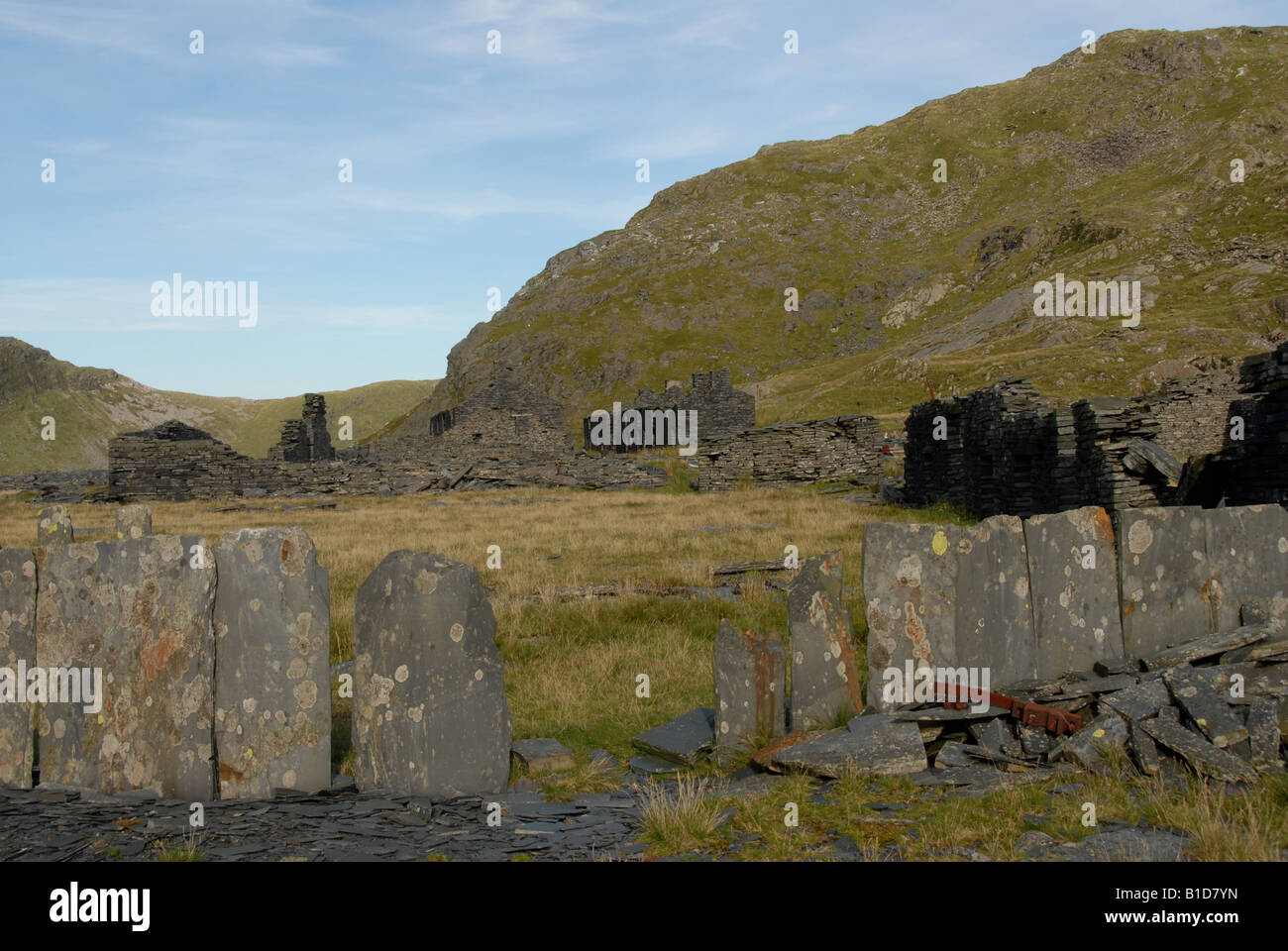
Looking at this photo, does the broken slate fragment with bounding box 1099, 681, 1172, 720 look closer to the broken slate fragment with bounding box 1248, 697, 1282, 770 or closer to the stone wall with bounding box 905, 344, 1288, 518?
the broken slate fragment with bounding box 1248, 697, 1282, 770

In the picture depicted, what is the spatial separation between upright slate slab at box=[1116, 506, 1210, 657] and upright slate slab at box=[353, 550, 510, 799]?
489 cm

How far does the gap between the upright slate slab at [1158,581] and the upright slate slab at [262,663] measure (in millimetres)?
5863

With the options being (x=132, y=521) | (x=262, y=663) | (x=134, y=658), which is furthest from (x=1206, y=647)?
(x=132, y=521)

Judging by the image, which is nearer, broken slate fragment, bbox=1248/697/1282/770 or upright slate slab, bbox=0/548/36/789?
broken slate fragment, bbox=1248/697/1282/770

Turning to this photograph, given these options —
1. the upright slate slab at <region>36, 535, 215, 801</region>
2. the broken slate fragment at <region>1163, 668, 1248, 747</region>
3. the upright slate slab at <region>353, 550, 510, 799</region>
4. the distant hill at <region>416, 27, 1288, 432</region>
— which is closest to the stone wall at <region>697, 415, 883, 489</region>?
the distant hill at <region>416, 27, 1288, 432</region>

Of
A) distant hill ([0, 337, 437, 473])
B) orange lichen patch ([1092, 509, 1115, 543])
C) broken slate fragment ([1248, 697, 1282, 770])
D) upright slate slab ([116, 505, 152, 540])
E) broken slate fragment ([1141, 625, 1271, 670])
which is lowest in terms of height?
broken slate fragment ([1248, 697, 1282, 770])

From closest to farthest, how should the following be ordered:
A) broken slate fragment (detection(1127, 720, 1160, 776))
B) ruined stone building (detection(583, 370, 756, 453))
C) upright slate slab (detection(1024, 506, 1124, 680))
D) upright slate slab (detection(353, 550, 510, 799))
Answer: broken slate fragment (detection(1127, 720, 1160, 776)) → upright slate slab (detection(353, 550, 510, 799)) → upright slate slab (detection(1024, 506, 1124, 680)) → ruined stone building (detection(583, 370, 756, 453))

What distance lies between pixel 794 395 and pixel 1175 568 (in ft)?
Result: 198

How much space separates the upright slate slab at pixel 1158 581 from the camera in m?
Answer: 7.07

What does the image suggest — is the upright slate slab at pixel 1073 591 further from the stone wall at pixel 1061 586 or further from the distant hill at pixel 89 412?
the distant hill at pixel 89 412

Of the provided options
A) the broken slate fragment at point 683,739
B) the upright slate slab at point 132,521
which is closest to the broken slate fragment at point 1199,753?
the broken slate fragment at point 683,739

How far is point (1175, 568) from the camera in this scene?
7113 mm

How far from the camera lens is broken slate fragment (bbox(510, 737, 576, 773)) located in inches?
249

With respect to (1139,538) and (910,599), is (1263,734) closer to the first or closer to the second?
(1139,538)
